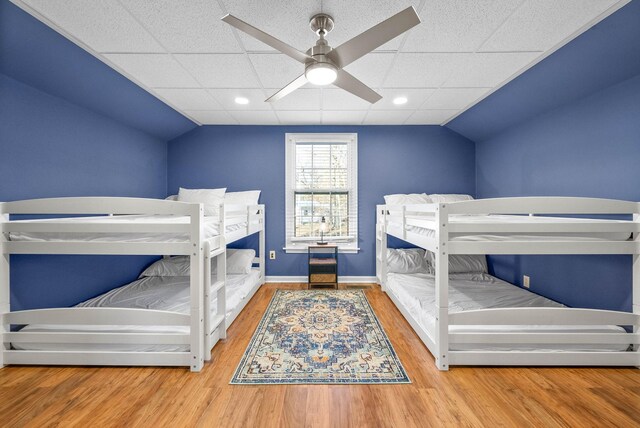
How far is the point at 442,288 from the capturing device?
180cm

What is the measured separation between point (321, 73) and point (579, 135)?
7.47 ft

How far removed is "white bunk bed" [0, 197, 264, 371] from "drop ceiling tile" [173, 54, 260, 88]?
1.23m

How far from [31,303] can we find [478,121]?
15.3ft

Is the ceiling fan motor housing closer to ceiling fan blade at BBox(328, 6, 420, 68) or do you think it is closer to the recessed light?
ceiling fan blade at BBox(328, 6, 420, 68)

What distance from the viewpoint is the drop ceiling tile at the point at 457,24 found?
1645mm

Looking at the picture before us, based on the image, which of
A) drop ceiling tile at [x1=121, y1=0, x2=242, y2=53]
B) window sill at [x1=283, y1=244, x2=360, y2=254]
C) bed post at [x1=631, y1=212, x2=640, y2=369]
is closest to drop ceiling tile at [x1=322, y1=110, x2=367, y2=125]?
drop ceiling tile at [x1=121, y1=0, x2=242, y2=53]

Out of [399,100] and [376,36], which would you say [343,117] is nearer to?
[399,100]

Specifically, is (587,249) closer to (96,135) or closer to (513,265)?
(513,265)

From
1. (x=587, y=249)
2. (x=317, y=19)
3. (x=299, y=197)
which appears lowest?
(x=587, y=249)

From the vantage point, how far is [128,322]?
1.78 metres

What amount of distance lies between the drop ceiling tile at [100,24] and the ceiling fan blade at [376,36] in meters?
1.31

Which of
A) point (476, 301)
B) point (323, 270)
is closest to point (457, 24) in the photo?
point (476, 301)

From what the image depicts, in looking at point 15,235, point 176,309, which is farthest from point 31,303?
point 176,309

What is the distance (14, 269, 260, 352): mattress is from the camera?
6.03ft
